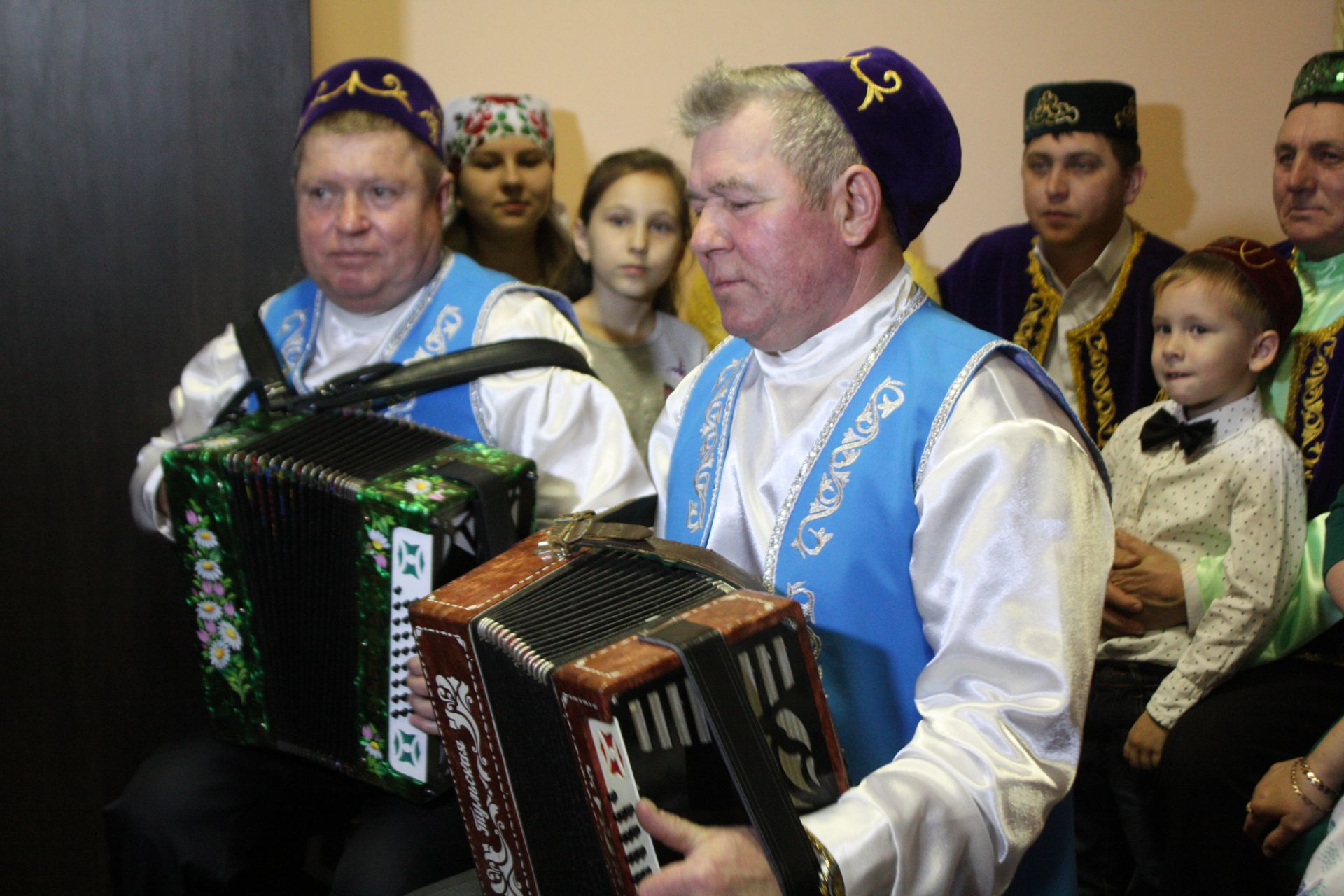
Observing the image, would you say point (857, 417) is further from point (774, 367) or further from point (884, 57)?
point (884, 57)

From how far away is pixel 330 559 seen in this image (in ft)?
5.97

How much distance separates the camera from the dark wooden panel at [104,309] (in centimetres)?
272

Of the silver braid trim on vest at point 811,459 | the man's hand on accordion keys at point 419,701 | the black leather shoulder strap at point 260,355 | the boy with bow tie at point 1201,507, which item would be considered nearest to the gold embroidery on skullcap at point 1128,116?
the boy with bow tie at point 1201,507

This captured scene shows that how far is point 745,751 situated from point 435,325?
145cm

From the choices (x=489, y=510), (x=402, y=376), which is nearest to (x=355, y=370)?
(x=402, y=376)

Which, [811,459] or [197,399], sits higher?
[811,459]

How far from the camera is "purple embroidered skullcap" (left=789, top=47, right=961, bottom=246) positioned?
149 cm

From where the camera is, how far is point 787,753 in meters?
1.15

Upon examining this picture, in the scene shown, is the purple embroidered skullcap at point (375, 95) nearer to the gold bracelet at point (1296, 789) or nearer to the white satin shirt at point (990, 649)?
the white satin shirt at point (990, 649)

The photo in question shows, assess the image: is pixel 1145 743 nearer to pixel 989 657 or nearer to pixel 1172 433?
pixel 1172 433

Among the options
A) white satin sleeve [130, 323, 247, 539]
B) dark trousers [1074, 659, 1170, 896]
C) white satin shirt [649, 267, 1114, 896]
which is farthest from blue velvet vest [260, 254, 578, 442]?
dark trousers [1074, 659, 1170, 896]

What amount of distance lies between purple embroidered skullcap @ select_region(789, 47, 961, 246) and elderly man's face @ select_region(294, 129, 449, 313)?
100 cm

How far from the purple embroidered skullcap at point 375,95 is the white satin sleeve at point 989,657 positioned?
136cm

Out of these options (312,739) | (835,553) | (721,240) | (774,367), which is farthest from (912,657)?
(312,739)
